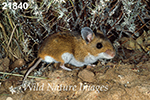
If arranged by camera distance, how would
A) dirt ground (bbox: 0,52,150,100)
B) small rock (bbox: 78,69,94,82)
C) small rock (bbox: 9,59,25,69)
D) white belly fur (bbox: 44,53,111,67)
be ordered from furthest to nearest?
1. small rock (bbox: 9,59,25,69)
2. white belly fur (bbox: 44,53,111,67)
3. small rock (bbox: 78,69,94,82)
4. dirt ground (bbox: 0,52,150,100)

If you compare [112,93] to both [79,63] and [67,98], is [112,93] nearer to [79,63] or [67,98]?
[67,98]

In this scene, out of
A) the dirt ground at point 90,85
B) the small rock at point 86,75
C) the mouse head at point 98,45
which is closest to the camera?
the dirt ground at point 90,85

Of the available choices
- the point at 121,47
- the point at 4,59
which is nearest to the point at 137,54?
the point at 121,47

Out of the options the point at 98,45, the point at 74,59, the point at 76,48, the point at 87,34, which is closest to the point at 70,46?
the point at 76,48

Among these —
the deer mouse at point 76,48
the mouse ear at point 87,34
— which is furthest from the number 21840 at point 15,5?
the mouse ear at point 87,34

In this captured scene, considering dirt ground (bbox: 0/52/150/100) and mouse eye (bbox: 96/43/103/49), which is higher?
mouse eye (bbox: 96/43/103/49)

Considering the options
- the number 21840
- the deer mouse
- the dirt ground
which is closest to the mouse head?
the deer mouse

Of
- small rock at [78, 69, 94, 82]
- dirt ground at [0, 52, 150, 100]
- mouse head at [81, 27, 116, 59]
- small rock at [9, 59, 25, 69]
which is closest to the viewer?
dirt ground at [0, 52, 150, 100]

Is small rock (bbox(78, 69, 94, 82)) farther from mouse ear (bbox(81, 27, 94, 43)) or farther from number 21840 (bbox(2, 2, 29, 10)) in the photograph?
number 21840 (bbox(2, 2, 29, 10))

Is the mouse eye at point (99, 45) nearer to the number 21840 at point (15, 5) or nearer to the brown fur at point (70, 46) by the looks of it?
the brown fur at point (70, 46)
